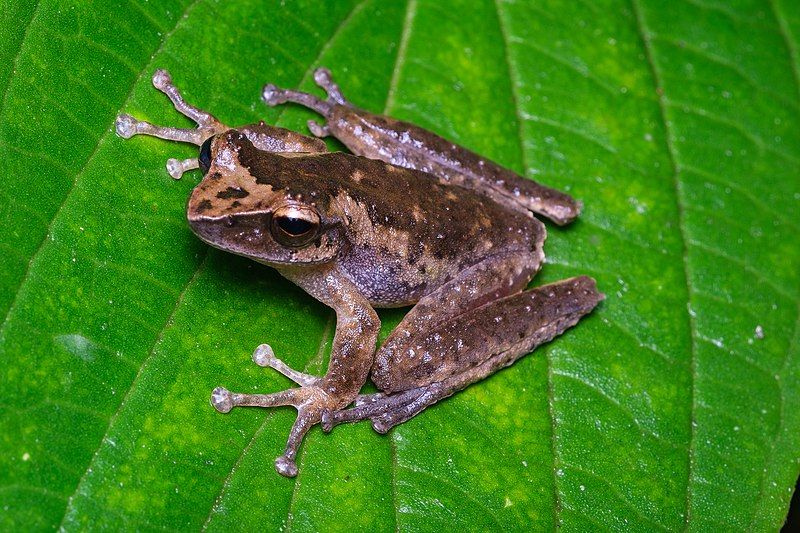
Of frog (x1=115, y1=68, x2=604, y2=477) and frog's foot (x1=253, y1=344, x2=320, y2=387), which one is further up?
frog (x1=115, y1=68, x2=604, y2=477)

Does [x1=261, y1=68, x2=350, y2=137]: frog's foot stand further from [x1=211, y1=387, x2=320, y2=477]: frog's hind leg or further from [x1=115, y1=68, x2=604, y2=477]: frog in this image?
[x1=211, y1=387, x2=320, y2=477]: frog's hind leg

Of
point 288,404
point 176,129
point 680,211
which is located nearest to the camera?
point 288,404

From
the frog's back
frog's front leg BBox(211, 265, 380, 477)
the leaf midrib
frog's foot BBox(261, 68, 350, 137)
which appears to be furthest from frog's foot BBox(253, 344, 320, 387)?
the leaf midrib

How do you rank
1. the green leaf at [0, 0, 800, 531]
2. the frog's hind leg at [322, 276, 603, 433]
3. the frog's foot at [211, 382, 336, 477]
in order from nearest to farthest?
the green leaf at [0, 0, 800, 531]
the frog's foot at [211, 382, 336, 477]
the frog's hind leg at [322, 276, 603, 433]

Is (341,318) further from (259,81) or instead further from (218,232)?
(259,81)

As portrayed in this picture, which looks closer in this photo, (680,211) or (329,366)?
(329,366)

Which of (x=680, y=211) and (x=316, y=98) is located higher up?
(x=680, y=211)

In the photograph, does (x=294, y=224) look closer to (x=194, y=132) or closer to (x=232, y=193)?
(x=232, y=193)

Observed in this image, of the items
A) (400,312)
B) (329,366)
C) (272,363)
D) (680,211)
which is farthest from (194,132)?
(680,211)
